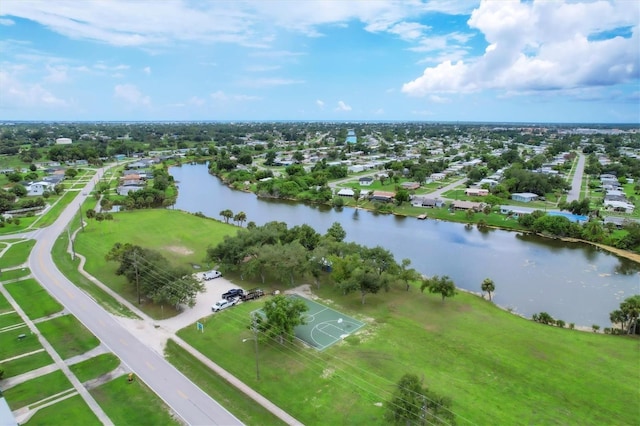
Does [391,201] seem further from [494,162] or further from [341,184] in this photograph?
[494,162]

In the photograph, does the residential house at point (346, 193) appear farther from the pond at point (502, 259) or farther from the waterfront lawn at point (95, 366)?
the waterfront lawn at point (95, 366)

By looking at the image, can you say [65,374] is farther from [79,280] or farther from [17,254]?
[17,254]

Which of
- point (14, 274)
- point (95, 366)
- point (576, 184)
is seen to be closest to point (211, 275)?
point (95, 366)

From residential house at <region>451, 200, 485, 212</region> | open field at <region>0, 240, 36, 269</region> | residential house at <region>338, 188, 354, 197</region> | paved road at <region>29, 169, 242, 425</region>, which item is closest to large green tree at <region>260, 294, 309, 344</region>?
paved road at <region>29, 169, 242, 425</region>

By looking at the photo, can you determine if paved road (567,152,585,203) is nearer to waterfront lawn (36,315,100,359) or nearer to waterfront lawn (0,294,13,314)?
waterfront lawn (36,315,100,359)

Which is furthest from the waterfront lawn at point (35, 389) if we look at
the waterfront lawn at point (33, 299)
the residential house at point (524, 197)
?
the residential house at point (524, 197)

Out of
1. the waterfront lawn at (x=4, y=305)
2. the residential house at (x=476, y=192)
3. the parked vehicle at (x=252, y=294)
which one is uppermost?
the residential house at (x=476, y=192)

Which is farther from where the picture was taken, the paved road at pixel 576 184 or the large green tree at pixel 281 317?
the paved road at pixel 576 184

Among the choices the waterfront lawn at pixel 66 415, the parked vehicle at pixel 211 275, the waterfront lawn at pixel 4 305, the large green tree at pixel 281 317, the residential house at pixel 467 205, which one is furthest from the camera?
the residential house at pixel 467 205
